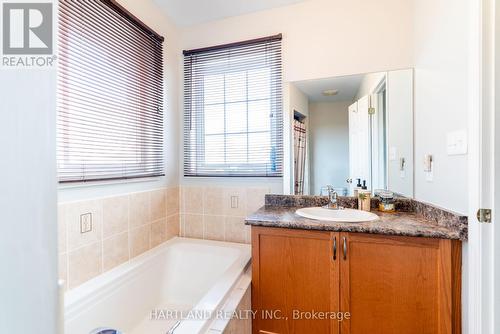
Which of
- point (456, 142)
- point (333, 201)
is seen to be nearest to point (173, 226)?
point (333, 201)

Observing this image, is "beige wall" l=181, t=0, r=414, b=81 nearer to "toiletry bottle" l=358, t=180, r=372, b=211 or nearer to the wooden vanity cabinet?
"toiletry bottle" l=358, t=180, r=372, b=211

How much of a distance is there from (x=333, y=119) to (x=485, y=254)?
1165 mm

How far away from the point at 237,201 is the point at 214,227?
13.0 inches

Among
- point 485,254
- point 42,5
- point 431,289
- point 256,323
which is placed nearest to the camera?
point 42,5

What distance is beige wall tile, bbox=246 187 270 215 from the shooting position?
202 cm

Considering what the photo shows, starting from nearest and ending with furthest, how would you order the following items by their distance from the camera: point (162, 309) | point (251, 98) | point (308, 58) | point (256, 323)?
point (256, 323) < point (162, 309) < point (308, 58) < point (251, 98)

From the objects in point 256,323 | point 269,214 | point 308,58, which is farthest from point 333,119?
point 256,323

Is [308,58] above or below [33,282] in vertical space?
above

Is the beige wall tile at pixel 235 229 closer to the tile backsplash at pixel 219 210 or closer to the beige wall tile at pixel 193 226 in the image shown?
the tile backsplash at pixel 219 210

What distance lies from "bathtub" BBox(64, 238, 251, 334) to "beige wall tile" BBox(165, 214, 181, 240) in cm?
6

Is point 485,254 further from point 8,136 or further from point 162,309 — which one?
point 162,309

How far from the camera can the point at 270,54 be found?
6.53ft

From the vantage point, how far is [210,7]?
1970 mm

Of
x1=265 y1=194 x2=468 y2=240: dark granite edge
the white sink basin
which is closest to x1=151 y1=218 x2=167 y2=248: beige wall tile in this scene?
x1=265 y1=194 x2=468 y2=240: dark granite edge
